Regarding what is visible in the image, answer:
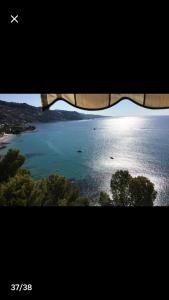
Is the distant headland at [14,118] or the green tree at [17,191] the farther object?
the distant headland at [14,118]

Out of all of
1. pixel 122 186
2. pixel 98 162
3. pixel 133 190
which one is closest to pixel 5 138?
pixel 98 162
